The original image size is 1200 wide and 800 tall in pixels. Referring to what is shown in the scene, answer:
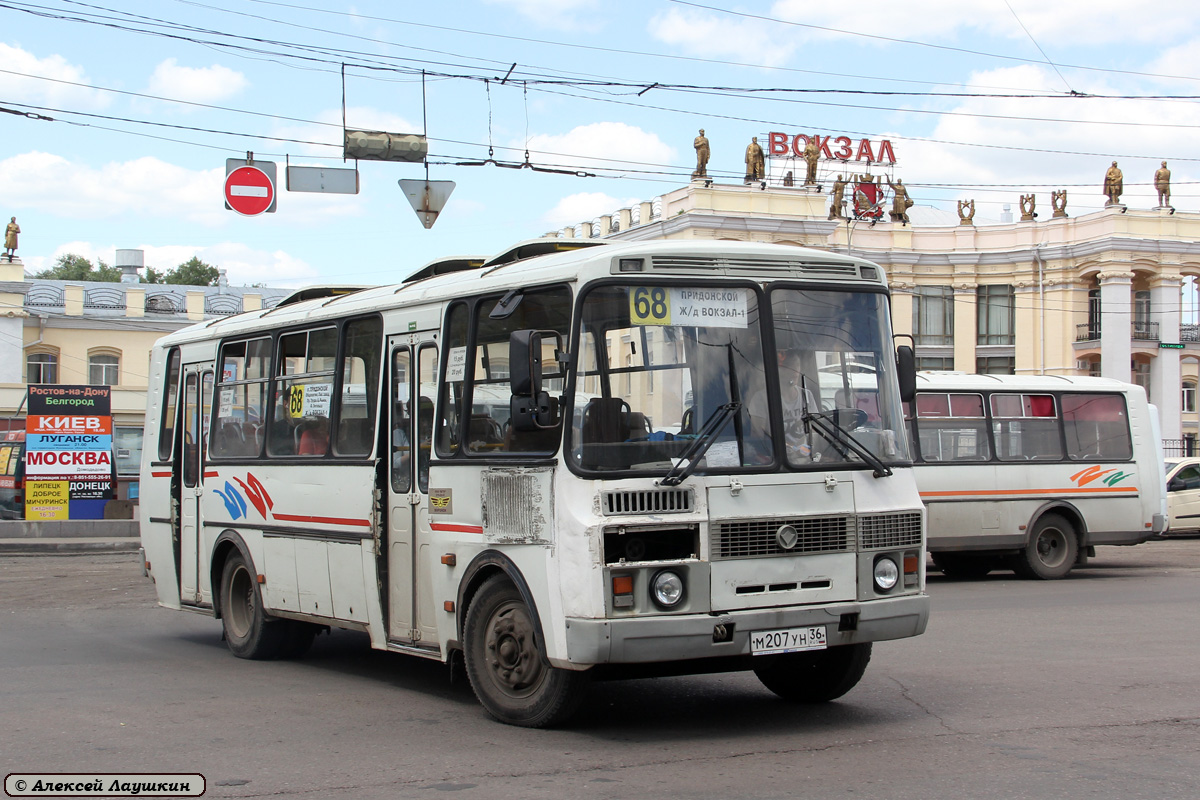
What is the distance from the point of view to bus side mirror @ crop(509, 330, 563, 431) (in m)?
7.46

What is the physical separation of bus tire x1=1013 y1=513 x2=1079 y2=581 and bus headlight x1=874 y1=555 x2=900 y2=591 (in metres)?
12.0

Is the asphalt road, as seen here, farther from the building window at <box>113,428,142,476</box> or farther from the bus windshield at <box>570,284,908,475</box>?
the building window at <box>113,428,142,476</box>

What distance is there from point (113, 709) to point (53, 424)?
797 inches

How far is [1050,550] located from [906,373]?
12.1 metres

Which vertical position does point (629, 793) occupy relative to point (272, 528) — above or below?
below

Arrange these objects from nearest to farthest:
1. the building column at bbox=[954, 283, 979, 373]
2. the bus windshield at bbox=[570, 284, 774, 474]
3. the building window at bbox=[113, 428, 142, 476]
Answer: the bus windshield at bbox=[570, 284, 774, 474] → the building window at bbox=[113, 428, 142, 476] → the building column at bbox=[954, 283, 979, 373]

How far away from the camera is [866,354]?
27.4ft

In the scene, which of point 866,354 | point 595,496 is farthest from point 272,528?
point 866,354

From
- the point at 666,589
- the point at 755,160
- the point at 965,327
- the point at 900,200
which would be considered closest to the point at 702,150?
the point at 755,160

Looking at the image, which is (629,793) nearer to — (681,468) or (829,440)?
(681,468)

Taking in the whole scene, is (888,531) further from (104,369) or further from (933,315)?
(933,315)

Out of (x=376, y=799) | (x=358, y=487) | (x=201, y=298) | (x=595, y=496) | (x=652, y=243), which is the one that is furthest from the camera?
(x=201, y=298)

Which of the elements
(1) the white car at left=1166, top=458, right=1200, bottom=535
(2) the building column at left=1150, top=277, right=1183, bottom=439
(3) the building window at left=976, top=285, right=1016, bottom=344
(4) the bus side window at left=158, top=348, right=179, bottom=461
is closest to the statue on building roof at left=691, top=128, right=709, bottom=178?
(3) the building window at left=976, top=285, right=1016, bottom=344

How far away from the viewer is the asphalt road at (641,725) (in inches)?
261
